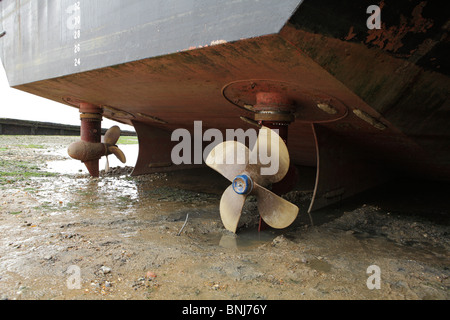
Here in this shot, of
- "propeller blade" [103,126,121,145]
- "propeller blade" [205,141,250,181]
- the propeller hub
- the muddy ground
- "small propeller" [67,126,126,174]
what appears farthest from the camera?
"propeller blade" [103,126,121,145]

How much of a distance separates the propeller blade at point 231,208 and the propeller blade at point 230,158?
0.22 metres

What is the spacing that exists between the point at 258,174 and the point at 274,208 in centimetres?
46

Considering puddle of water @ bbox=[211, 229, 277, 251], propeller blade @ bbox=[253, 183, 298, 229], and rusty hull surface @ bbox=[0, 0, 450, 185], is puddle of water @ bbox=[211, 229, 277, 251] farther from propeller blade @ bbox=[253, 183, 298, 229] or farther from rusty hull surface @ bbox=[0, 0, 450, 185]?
rusty hull surface @ bbox=[0, 0, 450, 185]

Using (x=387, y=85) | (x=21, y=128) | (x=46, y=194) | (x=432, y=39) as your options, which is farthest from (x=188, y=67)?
(x=21, y=128)

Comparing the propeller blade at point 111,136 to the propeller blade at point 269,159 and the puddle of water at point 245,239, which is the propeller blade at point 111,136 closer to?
the puddle of water at point 245,239

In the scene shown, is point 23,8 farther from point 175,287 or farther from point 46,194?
point 175,287

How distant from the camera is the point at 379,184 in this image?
24.6 ft

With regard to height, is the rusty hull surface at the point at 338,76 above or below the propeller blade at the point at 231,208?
above

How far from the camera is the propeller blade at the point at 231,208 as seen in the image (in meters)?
4.02

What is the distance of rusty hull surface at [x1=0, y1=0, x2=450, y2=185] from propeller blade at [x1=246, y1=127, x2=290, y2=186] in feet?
2.16

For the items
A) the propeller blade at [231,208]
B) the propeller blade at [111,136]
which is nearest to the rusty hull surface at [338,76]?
the propeller blade at [231,208]

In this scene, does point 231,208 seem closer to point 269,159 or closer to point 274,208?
point 274,208

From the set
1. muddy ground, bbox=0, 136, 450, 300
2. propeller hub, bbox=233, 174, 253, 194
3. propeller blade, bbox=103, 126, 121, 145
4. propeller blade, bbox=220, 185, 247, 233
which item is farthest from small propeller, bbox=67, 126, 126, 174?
propeller hub, bbox=233, 174, 253, 194

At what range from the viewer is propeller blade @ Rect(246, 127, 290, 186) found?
3.86 m
